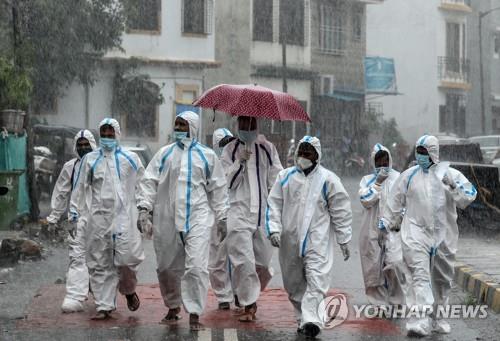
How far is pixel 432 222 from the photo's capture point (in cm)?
879

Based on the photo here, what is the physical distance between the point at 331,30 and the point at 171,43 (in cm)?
1028

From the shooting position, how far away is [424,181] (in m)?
8.91

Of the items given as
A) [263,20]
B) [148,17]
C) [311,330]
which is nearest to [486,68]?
[263,20]

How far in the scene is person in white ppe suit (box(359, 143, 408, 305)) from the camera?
9.78 metres

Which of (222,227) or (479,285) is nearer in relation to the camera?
(222,227)

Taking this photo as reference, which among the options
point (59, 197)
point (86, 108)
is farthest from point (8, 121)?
point (86, 108)

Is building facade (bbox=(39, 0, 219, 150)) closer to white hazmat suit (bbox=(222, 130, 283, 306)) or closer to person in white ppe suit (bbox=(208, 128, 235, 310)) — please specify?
person in white ppe suit (bbox=(208, 128, 235, 310))

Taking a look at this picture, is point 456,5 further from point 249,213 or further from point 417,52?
point 249,213

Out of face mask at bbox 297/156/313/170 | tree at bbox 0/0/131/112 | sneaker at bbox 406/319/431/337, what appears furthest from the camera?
tree at bbox 0/0/131/112

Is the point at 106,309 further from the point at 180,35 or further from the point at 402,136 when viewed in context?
the point at 402,136

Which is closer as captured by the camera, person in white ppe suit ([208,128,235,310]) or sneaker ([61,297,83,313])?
sneaker ([61,297,83,313])

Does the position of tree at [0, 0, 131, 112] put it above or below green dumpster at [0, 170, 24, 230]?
above

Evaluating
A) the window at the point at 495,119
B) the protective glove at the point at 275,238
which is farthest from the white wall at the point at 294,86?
the protective glove at the point at 275,238

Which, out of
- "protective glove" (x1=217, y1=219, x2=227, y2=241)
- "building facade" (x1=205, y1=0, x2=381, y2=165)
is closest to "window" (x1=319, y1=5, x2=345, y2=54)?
"building facade" (x1=205, y1=0, x2=381, y2=165)
